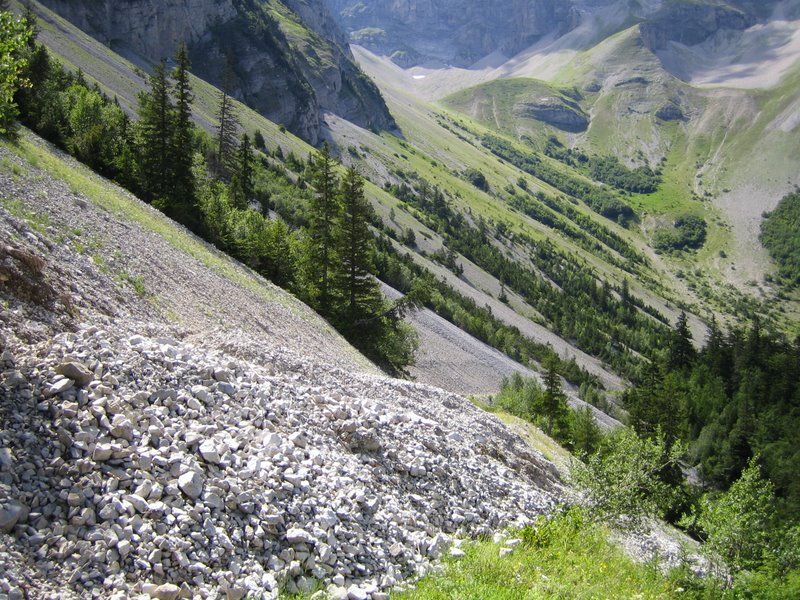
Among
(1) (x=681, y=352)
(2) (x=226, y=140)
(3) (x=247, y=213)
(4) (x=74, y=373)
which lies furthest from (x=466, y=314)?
(4) (x=74, y=373)

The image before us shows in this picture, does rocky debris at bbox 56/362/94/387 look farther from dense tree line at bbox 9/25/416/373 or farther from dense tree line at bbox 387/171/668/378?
dense tree line at bbox 387/171/668/378

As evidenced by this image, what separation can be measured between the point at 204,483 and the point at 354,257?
3661 cm

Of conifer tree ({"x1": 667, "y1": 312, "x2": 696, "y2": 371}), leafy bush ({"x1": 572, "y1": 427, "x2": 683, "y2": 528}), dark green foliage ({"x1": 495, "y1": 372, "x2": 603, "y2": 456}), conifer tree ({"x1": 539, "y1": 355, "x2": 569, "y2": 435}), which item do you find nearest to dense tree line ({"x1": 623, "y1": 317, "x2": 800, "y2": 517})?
conifer tree ({"x1": 667, "y1": 312, "x2": 696, "y2": 371})

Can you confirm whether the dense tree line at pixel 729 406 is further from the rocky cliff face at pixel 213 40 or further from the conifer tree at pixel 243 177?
the rocky cliff face at pixel 213 40

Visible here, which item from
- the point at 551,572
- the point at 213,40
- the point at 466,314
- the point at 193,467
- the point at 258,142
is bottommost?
the point at 466,314

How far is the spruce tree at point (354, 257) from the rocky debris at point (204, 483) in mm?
30013

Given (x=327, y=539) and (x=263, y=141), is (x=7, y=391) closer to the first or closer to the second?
(x=327, y=539)

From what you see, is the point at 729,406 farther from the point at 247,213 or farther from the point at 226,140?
the point at 226,140

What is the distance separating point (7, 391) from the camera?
10.5 m

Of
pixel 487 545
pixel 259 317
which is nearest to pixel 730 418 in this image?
pixel 259 317

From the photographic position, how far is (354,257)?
46.9 meters

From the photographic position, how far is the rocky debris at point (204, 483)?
9344 millimetres

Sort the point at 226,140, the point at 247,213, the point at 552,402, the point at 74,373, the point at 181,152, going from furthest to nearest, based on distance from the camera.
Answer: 1. the point at 226,140
2. the point at 552,402
3. the point at 247,213
4. the point at 181,152
5. the point at 74,373

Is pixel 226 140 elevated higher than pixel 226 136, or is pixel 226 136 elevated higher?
pixel 226 136
